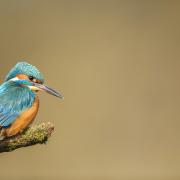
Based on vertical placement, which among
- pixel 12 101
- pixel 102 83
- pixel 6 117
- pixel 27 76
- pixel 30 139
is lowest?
pixel 30 139

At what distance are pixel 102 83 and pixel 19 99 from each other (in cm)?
515

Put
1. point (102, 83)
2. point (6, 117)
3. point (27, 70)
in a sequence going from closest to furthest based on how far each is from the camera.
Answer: point (6, 117)
point (27, 70)
point (102, 83)

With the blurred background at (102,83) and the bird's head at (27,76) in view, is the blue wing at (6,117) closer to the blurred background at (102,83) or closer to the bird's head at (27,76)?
the bird's head at (27,76)

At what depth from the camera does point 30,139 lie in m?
3.21

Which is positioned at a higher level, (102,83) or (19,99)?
(102,83)

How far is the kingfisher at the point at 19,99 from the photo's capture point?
360 cm

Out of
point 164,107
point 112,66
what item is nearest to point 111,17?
point 112,66

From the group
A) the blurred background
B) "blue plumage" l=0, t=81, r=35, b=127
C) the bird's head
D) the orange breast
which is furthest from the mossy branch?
the blurred background

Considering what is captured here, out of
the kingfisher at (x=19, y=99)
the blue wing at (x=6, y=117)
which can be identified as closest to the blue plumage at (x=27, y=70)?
the kingfisher at (x=19, y=99)

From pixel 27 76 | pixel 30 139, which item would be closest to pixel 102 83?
pixel 27 76

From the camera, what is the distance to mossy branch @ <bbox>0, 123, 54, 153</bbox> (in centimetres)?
315

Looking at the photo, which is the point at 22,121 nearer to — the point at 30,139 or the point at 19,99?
the point at 19,99

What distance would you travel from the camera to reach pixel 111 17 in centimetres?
965

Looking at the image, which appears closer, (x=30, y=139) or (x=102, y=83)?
(x=30, y=139)
